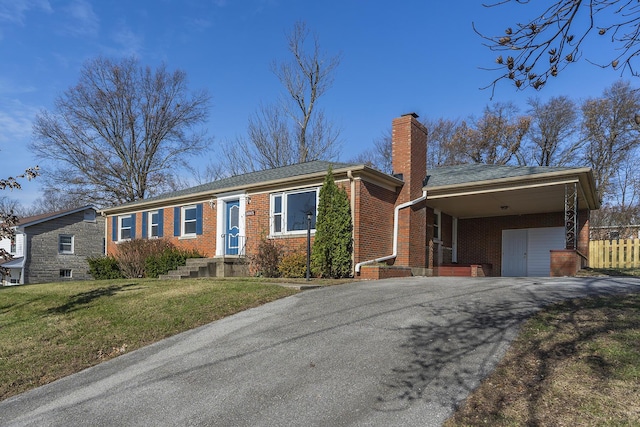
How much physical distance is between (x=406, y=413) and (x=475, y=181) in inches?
415

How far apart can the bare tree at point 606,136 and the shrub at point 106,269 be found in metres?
28.3

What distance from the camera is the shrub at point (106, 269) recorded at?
1862 cm

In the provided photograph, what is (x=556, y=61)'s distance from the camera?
4266 mm

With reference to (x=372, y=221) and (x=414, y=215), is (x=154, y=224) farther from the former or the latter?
(x=414, y=215)

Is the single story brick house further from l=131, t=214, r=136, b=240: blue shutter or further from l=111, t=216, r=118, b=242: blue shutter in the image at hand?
l=111, t=216, r=118, b=242: blue shutter

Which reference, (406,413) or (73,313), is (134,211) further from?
(406,413)

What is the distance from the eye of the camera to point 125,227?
69.2ft

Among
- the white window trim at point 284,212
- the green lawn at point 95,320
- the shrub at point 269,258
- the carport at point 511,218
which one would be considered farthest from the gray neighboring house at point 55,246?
the carport at point 511,218

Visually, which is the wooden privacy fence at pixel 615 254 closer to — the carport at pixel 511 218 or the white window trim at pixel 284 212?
the carport at pixel 511 218

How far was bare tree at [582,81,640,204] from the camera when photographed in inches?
1134

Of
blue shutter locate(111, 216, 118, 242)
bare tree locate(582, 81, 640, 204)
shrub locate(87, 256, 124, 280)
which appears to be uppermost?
bare tree locate(582, 81, 640, 204)

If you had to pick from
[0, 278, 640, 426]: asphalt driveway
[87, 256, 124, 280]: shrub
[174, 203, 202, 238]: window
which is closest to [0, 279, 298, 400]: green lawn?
[0, 278, 640, 426]: asphalt driveway

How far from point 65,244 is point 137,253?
1605 cm

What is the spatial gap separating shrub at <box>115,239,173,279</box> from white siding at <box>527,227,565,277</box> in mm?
13768
